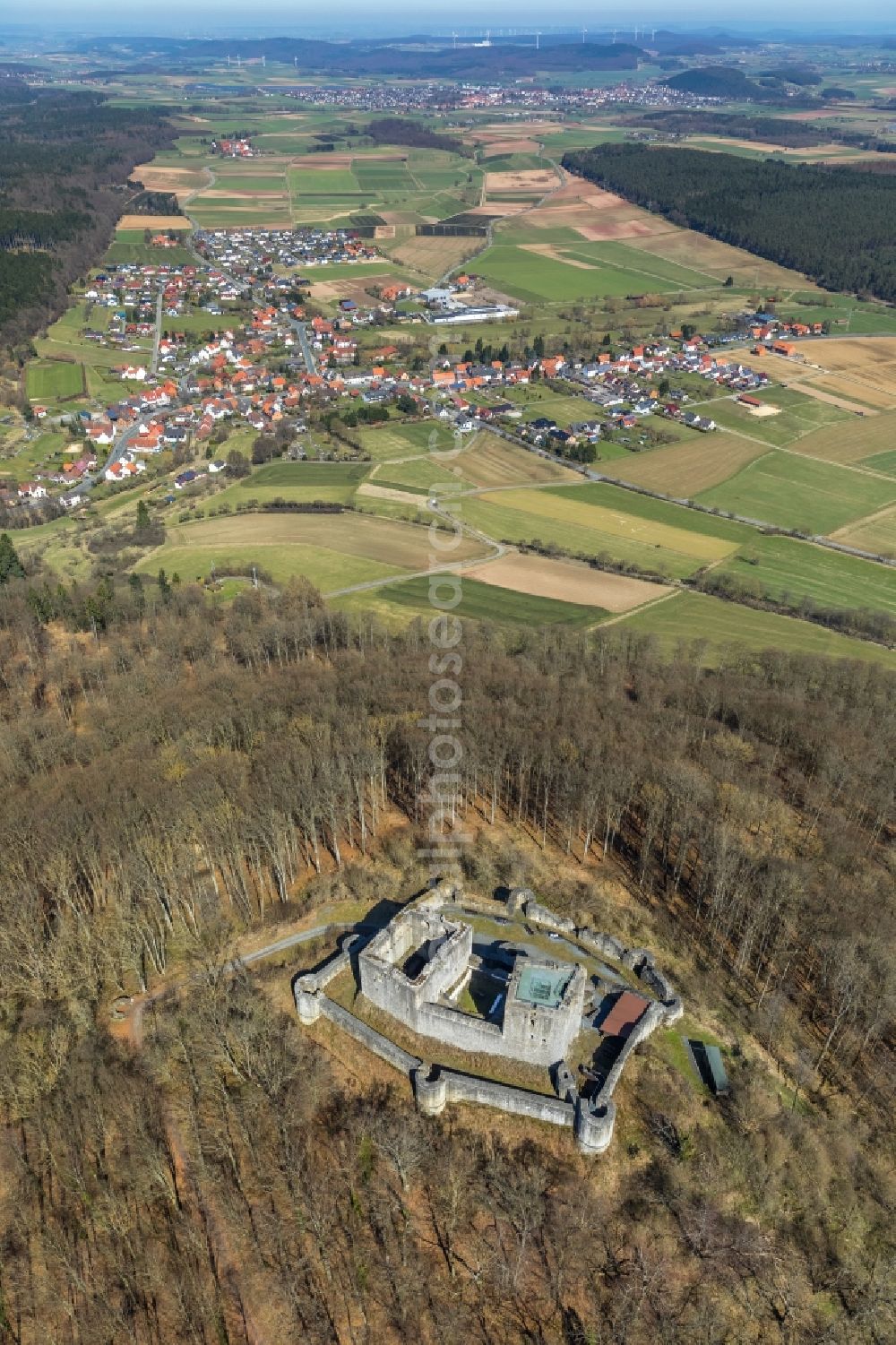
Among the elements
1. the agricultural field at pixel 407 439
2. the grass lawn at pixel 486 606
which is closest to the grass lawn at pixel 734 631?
the grass lawn at pixel 486 606

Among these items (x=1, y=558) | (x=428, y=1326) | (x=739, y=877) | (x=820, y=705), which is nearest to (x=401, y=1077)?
(x=428, y=1326)

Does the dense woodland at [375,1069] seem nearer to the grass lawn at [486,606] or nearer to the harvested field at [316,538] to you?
the grass lawn at [486,606]

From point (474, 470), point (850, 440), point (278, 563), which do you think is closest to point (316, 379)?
point (474, 470)

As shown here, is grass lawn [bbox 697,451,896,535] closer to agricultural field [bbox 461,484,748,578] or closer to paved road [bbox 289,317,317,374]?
agricultural field [bbox 461,484,748,578]

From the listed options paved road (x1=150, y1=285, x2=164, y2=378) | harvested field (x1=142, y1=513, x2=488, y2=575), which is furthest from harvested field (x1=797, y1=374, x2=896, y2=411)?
paved road (x1=150, y1=285, x2=164, y2=378)

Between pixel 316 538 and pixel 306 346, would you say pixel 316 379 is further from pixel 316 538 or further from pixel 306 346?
pixel 316 538

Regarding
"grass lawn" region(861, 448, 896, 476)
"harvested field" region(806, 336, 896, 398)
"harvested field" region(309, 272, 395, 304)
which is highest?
"harvested field" region(309, 272, 395, 304)
